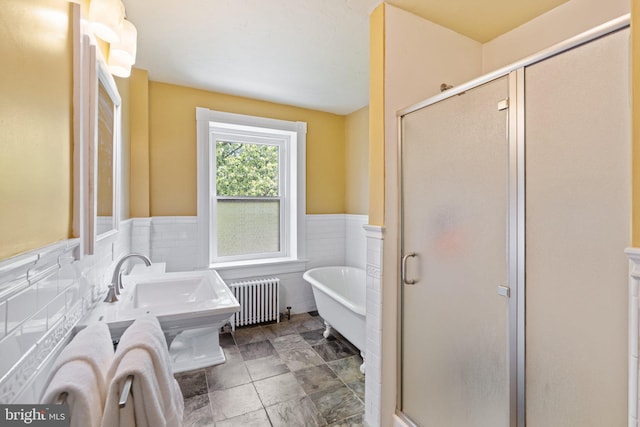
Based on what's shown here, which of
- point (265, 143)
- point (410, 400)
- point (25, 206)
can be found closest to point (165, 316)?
point (25, 206)

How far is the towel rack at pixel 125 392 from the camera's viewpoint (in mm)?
628

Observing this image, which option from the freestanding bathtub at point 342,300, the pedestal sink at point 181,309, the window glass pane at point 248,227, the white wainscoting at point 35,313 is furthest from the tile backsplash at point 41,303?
the freestanding bathtub at point 342,300

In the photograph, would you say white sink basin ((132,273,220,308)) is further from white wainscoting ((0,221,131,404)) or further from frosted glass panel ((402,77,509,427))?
frosted glass panel ((402,77,509,427))

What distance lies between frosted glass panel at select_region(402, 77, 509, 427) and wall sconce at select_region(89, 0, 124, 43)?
144 centimetres

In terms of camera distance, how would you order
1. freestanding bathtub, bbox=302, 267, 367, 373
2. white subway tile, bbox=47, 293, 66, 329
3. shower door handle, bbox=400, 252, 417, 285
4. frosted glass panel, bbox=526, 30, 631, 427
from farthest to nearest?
freestanding bathtub, bbox=302, 267, 367, 373
shower door handle, bbox=400, 252, 417, 285
frosted glass panel, bbox=526, 30, 631, 427
white subway tile, bbox=47, 293, 66, 329

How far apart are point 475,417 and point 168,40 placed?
9.45 ft

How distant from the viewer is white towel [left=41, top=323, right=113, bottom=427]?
1.92 feet

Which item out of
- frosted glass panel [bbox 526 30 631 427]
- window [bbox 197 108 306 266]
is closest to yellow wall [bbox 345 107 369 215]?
window [bbox 197 108 306 266]

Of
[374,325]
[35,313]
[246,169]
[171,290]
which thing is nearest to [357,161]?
[246,169]

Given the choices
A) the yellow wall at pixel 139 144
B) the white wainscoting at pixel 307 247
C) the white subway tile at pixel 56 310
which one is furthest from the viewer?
the white wainscoting at pixel 307 247

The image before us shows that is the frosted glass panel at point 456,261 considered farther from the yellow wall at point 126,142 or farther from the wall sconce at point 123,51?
the yellow wall at point 126,142

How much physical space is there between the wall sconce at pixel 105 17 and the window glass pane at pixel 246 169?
6.39 feet

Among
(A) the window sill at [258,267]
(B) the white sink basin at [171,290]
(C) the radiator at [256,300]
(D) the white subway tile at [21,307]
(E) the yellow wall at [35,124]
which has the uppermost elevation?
(E) the yellow wall at [35,124]

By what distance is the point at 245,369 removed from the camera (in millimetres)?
2289
